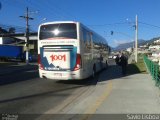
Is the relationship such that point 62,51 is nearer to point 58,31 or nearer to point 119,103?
point 58,31

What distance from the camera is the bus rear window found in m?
16.2

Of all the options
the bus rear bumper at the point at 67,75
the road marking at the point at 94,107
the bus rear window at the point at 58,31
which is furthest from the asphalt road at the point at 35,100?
the bus rear window at the point at 58,31

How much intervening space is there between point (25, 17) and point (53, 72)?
39403 mm

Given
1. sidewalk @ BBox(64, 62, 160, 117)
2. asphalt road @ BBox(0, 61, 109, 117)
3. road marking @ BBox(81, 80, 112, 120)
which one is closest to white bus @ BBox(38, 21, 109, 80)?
asphalt road @ BBox(0, 61, 109, 117)

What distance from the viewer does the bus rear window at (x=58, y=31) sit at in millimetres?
16188

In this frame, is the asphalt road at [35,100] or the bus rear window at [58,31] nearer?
the asphalt road at [35,100]

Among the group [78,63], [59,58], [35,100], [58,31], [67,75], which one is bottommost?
[35,100]

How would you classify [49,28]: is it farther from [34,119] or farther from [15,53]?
[15,53]

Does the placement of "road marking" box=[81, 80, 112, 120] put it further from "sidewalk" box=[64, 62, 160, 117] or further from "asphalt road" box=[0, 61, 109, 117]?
"asphalt road" box=[0, 61, 109, 117]

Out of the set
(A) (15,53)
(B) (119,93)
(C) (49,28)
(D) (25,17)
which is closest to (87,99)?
(B) (119,93)

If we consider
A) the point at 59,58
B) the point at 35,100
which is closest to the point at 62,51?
the point at 59,58

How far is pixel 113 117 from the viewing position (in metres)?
8.27

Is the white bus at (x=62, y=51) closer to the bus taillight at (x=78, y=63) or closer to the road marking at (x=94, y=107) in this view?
the bus taillight at (x=78, y=63)

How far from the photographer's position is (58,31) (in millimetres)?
16359
